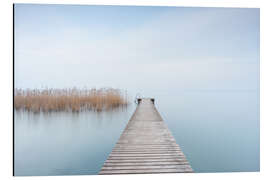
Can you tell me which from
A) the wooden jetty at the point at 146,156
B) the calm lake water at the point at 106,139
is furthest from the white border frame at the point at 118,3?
the wooden jetty at the point at 146,156

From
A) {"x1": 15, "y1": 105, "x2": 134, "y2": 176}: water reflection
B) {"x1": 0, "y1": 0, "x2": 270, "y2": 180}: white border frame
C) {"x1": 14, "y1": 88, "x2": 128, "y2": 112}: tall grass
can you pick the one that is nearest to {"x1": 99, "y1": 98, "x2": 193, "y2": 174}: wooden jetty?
{"x1": 0, "y1": 0, "x2": 270, "y2": 180}: white border frame

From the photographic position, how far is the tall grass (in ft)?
7.65

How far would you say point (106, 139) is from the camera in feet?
9.77

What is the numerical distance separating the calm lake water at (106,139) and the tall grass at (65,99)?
0.35 feet

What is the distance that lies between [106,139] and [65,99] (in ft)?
2.91

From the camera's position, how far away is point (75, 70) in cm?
254

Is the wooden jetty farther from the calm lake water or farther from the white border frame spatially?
the calm lake water

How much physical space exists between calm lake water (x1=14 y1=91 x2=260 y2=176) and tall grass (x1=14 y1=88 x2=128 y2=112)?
0.35 feet

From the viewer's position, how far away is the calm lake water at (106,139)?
2213 millimetres

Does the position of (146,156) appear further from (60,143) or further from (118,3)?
(118,3)

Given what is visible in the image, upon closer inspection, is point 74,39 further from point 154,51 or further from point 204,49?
point 204,49
